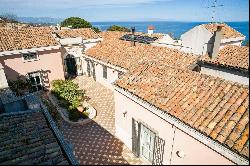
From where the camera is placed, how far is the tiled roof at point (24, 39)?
821 inches

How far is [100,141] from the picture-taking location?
1445cm

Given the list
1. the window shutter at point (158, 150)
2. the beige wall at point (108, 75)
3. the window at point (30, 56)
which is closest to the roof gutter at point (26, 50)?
the window at point (30, 56)

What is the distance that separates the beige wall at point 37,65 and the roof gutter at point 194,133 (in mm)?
14344

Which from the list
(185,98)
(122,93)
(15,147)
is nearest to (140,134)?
(122,93)

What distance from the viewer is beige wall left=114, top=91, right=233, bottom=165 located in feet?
27.0

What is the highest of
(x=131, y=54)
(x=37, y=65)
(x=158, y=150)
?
(x=131, y=54)

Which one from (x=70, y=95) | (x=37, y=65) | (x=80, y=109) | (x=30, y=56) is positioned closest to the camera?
(x=80, y=109)

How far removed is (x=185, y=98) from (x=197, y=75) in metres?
1.88

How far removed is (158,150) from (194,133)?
2888 mm

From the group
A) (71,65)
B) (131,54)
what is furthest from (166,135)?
(71,65)

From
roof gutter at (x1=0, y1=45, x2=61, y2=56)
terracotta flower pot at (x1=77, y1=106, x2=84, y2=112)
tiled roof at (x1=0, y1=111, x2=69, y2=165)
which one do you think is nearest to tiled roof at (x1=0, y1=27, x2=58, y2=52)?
roof gutter at (x1=0, y1=45, x2=61, y2=56)

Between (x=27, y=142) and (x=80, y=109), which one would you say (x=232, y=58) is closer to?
(x=80, y=109)

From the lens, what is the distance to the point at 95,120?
56.6 ft

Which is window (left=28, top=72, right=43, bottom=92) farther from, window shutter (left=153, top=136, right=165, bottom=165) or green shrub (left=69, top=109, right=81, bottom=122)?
window shutter (left=153, top=136, right=165, bottom=165)
